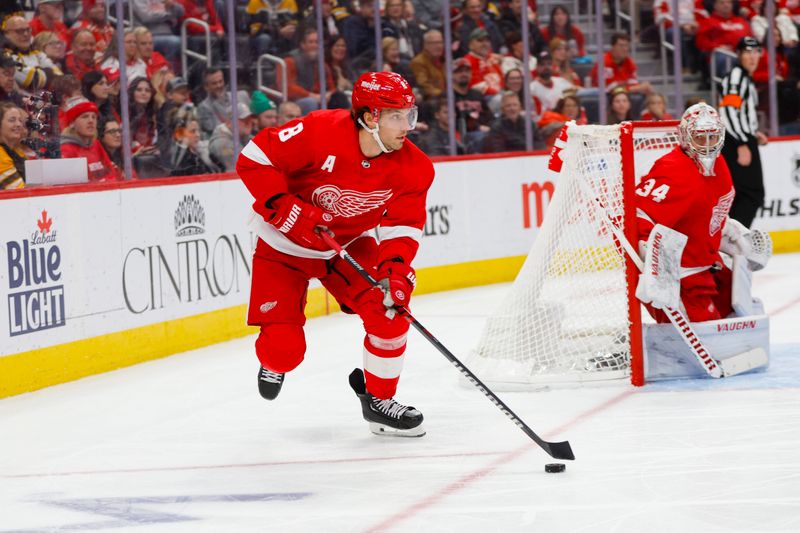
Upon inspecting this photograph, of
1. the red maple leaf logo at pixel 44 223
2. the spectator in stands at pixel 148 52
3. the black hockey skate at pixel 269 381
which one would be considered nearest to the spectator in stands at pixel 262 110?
the spectator in stands at pixel 148 52

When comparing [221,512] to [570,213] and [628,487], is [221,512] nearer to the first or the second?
[628,487]

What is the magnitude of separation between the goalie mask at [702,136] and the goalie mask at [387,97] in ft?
4.42

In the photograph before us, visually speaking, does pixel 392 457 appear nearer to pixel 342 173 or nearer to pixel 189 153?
pixel 342 173

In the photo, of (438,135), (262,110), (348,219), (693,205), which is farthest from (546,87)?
(348,219)

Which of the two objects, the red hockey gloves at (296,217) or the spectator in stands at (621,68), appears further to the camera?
the spectator in stands at (621,68)

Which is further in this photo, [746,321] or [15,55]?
[15,55]

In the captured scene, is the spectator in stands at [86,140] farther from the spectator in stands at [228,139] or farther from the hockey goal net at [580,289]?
the hockey goal net at [580,289]

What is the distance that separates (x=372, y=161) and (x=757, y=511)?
1.55m

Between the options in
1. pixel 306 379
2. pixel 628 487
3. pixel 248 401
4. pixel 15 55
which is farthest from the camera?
pixel 15 55

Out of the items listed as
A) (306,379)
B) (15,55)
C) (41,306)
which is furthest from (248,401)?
(15,55)

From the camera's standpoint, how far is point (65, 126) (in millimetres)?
5941

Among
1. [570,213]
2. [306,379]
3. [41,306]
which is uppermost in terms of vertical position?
[570,213]

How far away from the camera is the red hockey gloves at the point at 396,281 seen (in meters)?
3.89

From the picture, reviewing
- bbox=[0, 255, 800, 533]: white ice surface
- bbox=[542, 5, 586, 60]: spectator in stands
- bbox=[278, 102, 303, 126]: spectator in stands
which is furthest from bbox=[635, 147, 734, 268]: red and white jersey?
bbox=[542, 5, 586, 60]: spectator in stands
